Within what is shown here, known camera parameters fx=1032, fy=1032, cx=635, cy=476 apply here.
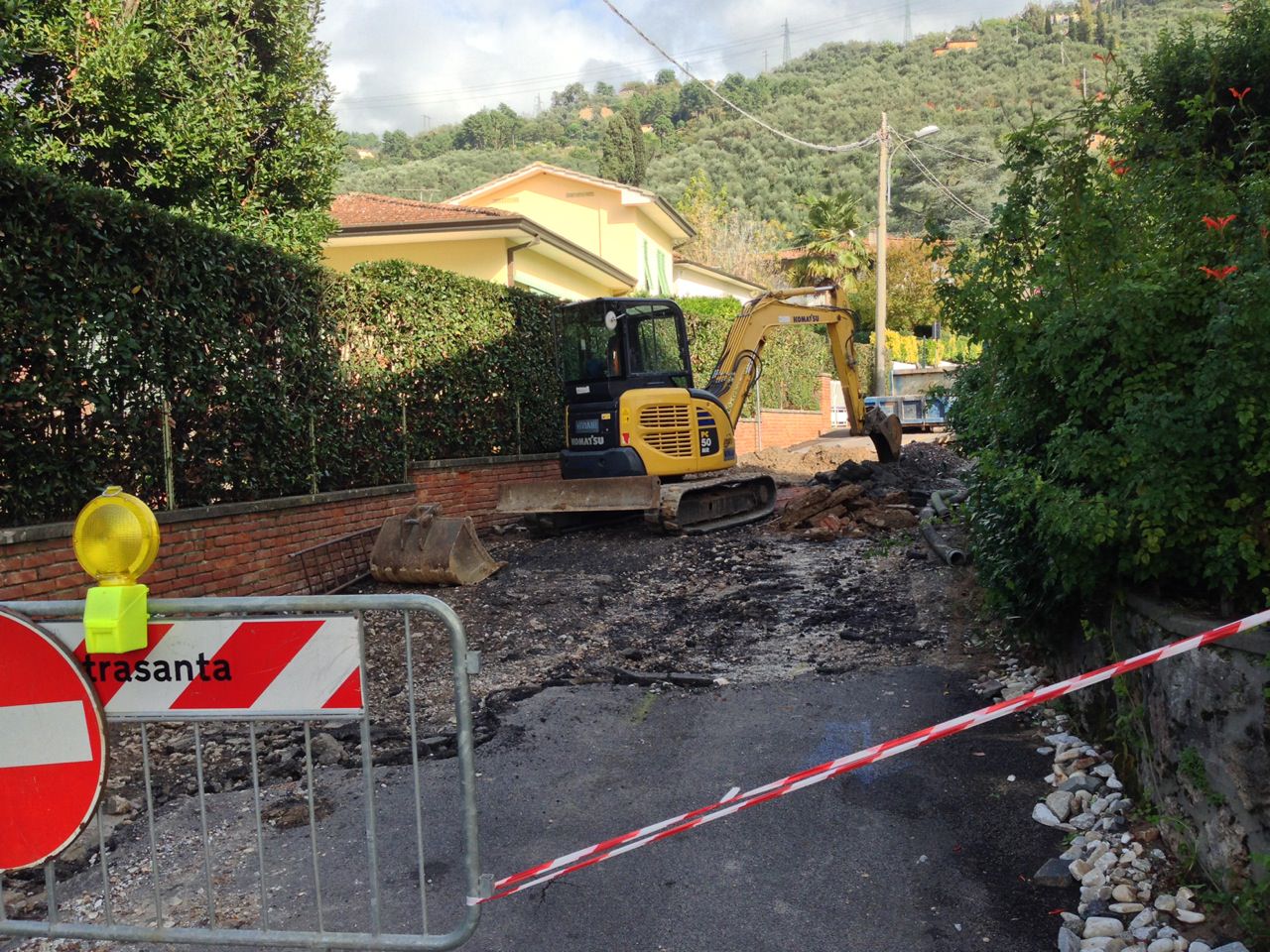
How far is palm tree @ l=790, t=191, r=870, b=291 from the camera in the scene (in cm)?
4806

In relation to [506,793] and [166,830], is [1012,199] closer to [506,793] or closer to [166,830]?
[506,793]

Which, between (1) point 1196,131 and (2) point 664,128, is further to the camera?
(2) point 664,128

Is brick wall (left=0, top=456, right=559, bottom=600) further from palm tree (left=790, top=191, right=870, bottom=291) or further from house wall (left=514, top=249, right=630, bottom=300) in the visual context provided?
palm tree (left=790, top=191, right=870, bottom=291)

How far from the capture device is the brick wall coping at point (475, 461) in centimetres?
1310

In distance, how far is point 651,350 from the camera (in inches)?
542

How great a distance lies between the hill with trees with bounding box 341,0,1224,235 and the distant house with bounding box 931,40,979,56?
3.39ft

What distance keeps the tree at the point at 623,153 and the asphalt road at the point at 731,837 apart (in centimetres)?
6659

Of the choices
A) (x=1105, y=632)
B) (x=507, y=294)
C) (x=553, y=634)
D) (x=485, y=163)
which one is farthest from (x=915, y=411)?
(x=485, y=163)

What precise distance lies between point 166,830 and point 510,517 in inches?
402

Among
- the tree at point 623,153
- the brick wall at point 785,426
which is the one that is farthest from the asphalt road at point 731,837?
the tree at point 623,153

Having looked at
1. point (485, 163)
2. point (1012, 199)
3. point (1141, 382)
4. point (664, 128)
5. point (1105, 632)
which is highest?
point (664, 128)

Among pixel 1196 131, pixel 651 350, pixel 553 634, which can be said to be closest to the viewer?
pixel 1196 131

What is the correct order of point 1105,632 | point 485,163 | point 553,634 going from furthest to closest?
point 485,163, point 553,634, point 1105,632

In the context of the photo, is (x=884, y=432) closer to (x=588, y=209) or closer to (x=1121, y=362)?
(x=1121, y=362)
